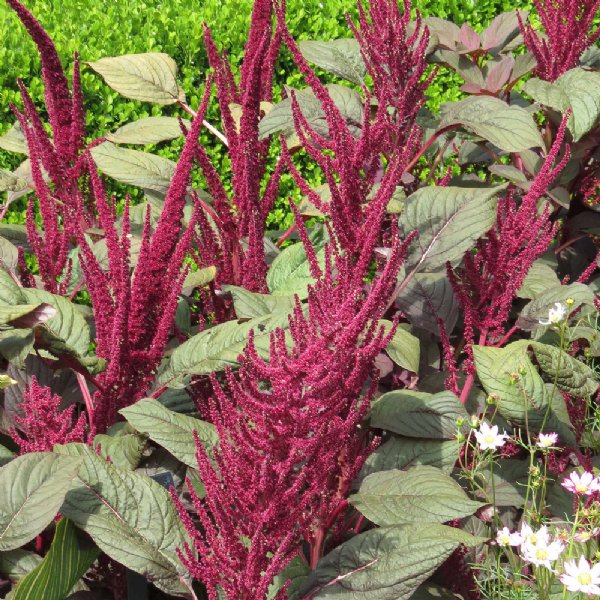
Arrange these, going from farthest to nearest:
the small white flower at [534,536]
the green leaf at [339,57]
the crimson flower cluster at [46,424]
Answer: the green leaf at [339,57], the crimson flower cluster at [46,424], the small white flower at [534,536]

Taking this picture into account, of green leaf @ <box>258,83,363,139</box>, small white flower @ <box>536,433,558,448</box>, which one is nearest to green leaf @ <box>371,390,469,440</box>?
small white flower @ <box>536,433,558,448</box>

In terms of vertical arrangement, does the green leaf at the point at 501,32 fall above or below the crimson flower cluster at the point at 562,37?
below

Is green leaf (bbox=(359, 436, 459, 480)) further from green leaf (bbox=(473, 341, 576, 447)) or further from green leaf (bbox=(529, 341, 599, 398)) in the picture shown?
green leaf (bbox=(529, 341, 599, 398))

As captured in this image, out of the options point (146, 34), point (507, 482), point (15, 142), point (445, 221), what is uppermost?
point (445, 221)

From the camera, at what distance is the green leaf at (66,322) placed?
1980 mm

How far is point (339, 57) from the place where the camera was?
9.13ft

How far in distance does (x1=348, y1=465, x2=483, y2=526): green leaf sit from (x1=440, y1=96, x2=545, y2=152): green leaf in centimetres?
84

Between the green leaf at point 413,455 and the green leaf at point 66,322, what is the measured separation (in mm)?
596

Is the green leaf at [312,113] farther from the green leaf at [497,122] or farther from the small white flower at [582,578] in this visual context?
the small white flower at [582,578]

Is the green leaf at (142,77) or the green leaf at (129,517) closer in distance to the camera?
the green leaf at (129,517)

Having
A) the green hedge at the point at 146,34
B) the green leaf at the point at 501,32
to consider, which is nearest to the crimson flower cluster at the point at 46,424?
the green leaf at the point at 501,32

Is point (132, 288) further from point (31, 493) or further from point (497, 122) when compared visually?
point (497, 122)

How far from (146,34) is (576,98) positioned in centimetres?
239

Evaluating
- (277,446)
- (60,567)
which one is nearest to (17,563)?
(60,567)
